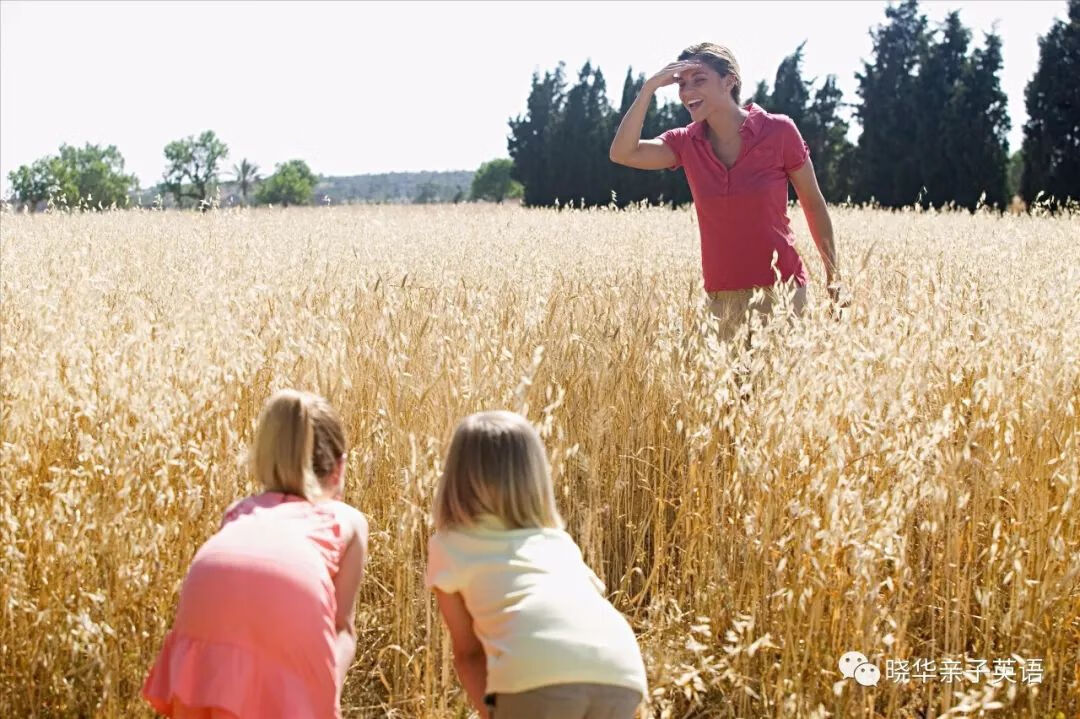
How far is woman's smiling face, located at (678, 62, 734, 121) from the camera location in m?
3.36

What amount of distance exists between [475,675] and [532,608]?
0.22m

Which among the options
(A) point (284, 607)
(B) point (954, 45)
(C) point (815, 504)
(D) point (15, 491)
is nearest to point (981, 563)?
(C) point (815, 504)

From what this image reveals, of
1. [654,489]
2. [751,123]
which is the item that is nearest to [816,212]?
[751,123]

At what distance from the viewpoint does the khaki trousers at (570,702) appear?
164cm

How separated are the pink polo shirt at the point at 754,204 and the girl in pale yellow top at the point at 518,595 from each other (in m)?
1.76

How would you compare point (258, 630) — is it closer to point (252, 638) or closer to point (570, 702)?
point (252, 638)

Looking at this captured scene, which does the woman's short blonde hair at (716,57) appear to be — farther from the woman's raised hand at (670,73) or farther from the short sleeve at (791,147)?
the short sleeve at (791,147)

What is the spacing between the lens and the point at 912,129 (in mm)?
24219

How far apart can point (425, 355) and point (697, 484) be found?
952 mm

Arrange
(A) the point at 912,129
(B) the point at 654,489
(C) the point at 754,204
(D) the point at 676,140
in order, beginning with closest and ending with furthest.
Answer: (B) the point at 654,489 → (C) the point at 754,204 → (D) the point at 676,140 → (A) the point at 912,129

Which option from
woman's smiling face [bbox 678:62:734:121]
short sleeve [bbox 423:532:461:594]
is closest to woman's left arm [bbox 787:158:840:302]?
woman's smiling face [bbox 678:62:734:121]

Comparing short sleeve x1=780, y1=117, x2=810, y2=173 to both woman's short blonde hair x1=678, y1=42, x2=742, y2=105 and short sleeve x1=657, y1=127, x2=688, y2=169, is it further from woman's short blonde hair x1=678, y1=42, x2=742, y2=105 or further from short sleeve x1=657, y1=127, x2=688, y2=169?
short sleeve x1=657, y1=127, x2=688, y2=169

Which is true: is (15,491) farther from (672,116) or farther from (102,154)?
(102,154)

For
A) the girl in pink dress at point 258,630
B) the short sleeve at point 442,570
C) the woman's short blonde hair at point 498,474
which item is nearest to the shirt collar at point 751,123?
the woman's short blonde hair at point 498,474
